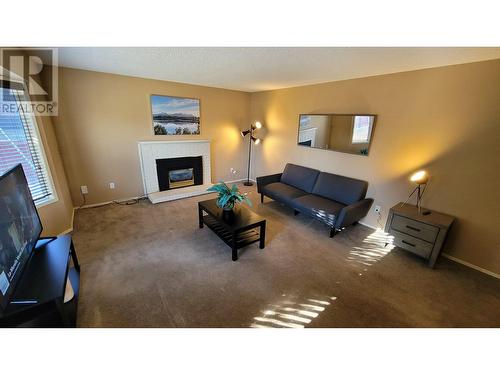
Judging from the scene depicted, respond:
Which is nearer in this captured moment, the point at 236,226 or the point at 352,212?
the point at 236,226

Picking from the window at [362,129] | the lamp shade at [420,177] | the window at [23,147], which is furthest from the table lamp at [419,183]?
the window at [23,147]

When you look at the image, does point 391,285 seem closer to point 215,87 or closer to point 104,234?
point 104,234

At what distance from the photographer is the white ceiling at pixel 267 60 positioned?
69.2 inches

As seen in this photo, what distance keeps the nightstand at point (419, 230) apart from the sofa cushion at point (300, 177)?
4.25 feet

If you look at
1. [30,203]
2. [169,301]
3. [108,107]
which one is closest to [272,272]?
[169,301]

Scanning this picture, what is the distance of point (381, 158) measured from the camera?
8.74 feet

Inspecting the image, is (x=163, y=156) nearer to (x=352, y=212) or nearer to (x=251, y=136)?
(x=251, y=136)

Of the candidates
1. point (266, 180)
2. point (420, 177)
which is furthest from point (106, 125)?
point (420, 177)

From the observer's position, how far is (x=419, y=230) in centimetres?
209

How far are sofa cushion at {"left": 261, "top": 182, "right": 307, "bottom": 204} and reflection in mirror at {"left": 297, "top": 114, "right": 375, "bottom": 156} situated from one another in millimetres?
881

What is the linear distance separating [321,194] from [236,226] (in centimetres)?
173
